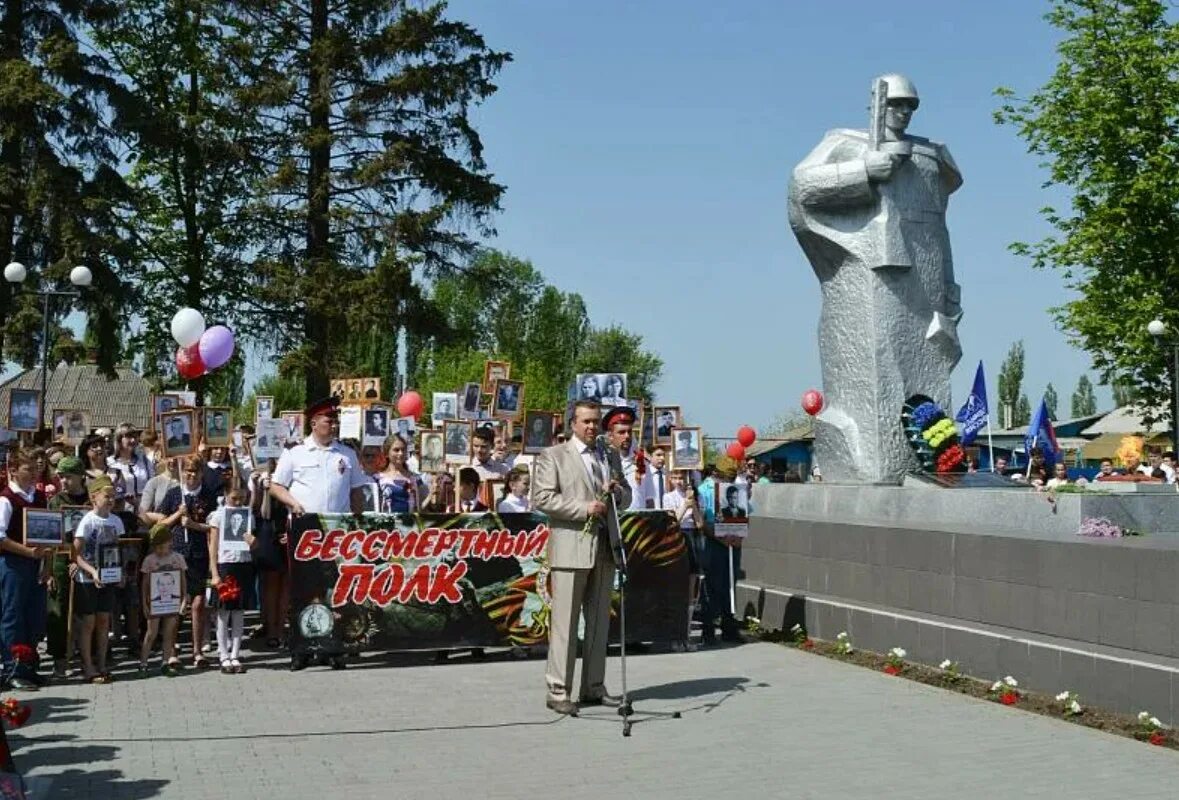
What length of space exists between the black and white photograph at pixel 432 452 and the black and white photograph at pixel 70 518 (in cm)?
526

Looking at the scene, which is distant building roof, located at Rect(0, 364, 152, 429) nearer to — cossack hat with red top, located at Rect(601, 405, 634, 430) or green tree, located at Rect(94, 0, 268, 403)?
green tree, located at Rect(94, 0, 268, 403)

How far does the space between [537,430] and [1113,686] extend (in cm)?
837

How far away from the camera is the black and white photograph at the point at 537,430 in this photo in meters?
15.8

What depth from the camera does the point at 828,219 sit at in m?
13.7

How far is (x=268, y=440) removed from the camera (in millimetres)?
13742

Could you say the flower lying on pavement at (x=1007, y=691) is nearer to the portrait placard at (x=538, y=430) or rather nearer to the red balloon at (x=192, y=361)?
the portrait placard at (x=538, y=430)

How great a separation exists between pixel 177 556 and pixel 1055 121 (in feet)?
90.0

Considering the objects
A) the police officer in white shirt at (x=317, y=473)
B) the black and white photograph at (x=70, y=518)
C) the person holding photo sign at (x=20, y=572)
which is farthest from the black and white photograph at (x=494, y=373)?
the person holding photo sign at (x=20, y=572)

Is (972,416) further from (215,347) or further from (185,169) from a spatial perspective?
(185,169)

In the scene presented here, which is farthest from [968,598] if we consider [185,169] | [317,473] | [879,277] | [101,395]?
[101,395]

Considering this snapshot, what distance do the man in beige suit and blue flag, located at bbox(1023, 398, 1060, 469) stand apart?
12.4 meters

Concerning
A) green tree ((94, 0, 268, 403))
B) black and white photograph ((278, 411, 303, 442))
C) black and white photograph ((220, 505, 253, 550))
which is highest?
green tree ((94, 0, 268, 403))

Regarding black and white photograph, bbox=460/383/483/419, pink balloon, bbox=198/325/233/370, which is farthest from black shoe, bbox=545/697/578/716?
pink balloon, bbox=198/325/233/370

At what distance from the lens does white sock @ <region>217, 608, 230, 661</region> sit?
1110cm
